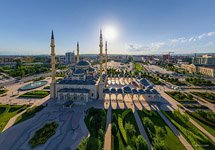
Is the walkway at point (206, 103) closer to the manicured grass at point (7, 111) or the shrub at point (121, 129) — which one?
the shrub at point (121, 129)

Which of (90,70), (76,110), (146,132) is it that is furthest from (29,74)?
(146,132)

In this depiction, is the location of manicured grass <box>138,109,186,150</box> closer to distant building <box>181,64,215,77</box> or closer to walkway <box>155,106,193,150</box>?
walkway <box>155,106,193,150</box>

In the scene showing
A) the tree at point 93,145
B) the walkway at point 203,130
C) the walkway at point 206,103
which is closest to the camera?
the tree at point 93,145

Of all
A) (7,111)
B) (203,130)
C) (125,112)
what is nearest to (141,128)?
(125,112)

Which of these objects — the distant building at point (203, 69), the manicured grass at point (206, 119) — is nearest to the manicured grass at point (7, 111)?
the manicured grass at point (206, 119)

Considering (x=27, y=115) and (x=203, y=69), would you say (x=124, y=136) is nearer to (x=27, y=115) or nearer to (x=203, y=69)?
(x=27, y=115)
